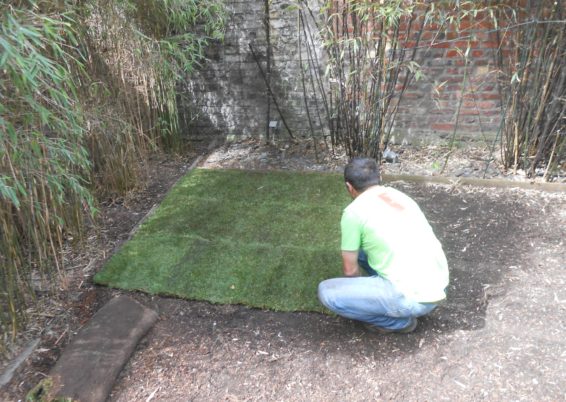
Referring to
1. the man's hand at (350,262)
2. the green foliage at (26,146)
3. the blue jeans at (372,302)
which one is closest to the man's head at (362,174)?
the man's hand at (350,262)

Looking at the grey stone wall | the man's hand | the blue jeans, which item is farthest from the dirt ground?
the grey stone wall

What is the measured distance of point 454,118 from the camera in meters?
3.98

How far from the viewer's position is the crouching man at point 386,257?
199 centimetres

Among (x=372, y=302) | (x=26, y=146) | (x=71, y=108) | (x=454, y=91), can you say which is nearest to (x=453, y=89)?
(x=454, y=91)

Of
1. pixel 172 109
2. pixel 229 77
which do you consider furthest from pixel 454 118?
pixel 172 109

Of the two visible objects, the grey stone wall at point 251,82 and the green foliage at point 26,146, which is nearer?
the green foliage at point 26,146

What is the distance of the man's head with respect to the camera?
2.07m

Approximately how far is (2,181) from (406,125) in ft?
10.9

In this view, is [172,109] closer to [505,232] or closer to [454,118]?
[454,118]

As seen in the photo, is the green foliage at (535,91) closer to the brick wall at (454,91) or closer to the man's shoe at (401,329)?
the brick wall at (454,91)

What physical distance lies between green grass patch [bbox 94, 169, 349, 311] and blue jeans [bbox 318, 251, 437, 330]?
33 cm

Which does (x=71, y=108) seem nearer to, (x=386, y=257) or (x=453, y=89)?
(x=386, y=257)

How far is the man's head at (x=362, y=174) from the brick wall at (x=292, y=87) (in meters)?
1.85

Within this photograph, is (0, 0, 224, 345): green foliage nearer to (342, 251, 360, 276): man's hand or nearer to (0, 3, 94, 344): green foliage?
(0, 3, 94, 344): green foliage
